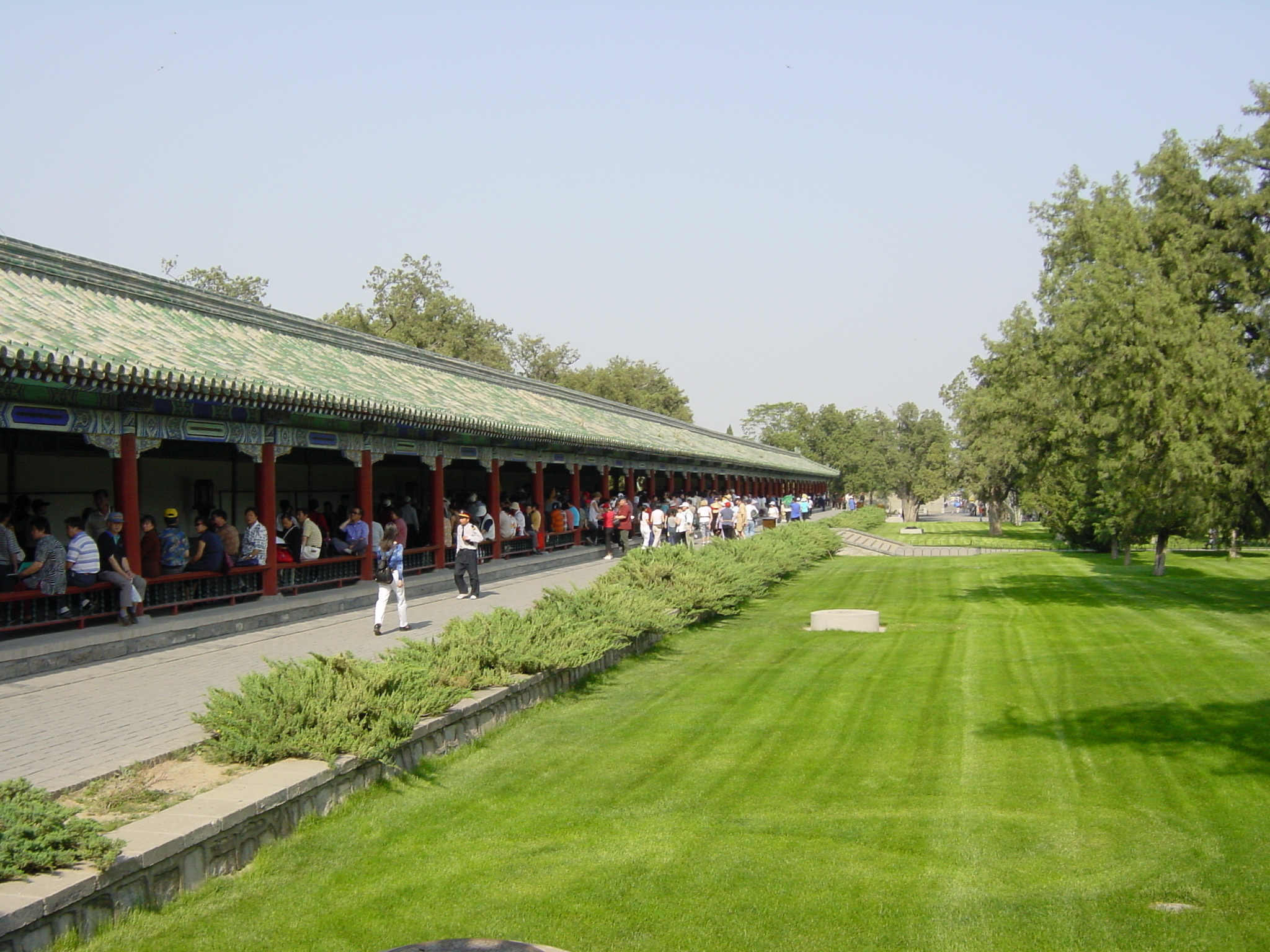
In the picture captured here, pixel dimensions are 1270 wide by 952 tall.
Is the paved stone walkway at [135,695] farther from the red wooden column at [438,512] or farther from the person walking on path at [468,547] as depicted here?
the red wooden column at [438,512]

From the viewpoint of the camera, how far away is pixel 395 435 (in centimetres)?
1950

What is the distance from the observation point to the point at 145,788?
7.01 meters

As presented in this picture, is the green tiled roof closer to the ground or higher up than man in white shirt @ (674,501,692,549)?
higher up

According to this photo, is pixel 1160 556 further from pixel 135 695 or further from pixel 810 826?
pixel 135 695

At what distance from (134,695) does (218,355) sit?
651 centimetres

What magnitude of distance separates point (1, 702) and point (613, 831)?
247 inches

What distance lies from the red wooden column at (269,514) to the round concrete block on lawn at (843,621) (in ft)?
28.9

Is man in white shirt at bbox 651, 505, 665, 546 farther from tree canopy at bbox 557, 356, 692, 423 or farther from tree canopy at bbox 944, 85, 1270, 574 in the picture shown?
tree canopy at bbox 557, 356, 692, 423

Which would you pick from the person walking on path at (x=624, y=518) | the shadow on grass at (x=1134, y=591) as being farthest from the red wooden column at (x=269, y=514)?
the shadow on grass at (x=1134, y=591)

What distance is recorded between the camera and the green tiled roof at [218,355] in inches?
480

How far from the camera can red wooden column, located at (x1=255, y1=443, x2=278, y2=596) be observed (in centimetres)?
1614

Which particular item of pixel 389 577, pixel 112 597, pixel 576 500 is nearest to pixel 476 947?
pixel 389 577

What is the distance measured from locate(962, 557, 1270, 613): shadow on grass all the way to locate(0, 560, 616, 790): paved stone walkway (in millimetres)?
14534

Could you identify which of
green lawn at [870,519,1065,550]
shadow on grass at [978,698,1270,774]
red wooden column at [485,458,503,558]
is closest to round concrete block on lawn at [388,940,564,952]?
shadow on grass at [978,698,1270,774]
